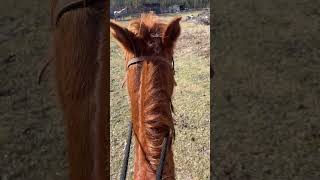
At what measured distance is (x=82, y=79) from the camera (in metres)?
0.39

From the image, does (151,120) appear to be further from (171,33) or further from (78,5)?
(78,5)

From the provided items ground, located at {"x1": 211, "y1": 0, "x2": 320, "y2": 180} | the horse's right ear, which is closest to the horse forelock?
the horse's right ear

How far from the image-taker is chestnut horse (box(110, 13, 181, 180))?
1516 millimetres

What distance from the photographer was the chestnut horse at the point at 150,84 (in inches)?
59.7

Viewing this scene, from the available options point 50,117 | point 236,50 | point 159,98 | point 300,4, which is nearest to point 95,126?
point 159,98

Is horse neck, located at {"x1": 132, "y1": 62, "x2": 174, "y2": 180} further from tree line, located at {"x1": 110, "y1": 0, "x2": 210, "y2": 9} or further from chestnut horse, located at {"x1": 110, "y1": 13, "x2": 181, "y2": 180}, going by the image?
tree line, located at {"x1": 110, "y1": 0, "x2": 210, "y2": 9}

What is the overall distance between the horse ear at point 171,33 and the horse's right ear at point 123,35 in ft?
0.45

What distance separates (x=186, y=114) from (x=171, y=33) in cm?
217

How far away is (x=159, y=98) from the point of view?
1546 millimetres

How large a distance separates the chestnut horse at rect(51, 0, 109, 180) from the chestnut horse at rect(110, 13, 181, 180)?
3.55ft

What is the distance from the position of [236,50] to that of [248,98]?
43.6 inches

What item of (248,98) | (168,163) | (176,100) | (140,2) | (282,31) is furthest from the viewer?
(140,2)

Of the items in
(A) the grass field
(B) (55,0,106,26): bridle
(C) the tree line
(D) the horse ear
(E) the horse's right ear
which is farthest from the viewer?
(C) the tree line

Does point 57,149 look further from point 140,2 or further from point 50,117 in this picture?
point 140,2
